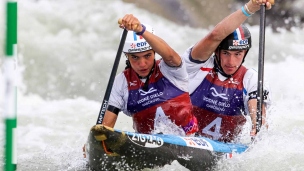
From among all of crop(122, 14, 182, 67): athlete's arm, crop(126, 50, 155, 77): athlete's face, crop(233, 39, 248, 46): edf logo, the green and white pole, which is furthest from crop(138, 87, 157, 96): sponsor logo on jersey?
the green and white pole

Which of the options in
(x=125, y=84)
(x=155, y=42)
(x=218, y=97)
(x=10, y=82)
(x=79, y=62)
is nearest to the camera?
(x=10, y=82)

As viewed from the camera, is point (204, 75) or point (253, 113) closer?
Answer: point (253, 113)

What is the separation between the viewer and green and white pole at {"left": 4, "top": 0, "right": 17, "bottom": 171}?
267cm

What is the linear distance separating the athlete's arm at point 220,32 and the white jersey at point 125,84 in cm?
35

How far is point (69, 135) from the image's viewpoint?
8555mm

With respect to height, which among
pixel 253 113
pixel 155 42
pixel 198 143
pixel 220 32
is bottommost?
pixel 198 143

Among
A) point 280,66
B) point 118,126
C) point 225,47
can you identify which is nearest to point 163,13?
point 280,66

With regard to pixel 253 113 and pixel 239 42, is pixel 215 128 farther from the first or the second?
pixel 239 42

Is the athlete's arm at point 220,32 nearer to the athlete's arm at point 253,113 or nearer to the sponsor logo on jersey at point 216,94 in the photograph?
the sponsor logo on jersey at point 216,94

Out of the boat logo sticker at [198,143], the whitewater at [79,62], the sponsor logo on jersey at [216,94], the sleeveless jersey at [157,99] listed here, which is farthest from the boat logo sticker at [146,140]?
the whitewater at [79,62]

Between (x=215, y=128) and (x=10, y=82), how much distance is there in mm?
2598

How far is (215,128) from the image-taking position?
5.01 m

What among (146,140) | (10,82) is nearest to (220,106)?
(146,140)

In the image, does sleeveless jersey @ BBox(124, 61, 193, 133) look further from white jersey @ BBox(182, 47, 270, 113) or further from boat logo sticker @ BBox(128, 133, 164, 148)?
boat logo sticker @ BBox(128, 133, 164, 148)
